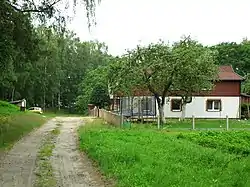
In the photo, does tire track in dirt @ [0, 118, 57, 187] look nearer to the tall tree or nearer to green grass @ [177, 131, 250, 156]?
green grass @ [177, 131, 250, 156]

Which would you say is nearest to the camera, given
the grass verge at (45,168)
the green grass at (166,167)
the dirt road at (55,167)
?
the green grass at (166,167)

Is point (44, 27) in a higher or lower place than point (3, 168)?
higher

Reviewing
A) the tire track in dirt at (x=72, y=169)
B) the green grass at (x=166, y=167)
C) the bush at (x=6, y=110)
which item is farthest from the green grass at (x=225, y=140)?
the bush at (x=6, y=110)

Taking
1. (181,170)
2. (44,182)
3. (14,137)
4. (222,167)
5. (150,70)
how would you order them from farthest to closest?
(150,70) → (14,137) → (222,167) → (181,170) → (44,182)

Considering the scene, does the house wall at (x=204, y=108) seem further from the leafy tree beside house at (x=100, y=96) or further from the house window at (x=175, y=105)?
the leafy tree beside house at (x=100, y=96)

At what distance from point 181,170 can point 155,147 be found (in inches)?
234

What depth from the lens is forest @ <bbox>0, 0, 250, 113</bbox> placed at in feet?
66.7

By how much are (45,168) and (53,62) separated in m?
69.0

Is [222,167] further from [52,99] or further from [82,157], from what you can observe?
[52,99]

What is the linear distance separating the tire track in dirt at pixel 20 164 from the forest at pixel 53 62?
4570 millimetres

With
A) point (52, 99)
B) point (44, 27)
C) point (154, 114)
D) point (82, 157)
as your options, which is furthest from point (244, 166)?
point (52, 99)

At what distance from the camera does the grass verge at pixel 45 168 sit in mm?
11289

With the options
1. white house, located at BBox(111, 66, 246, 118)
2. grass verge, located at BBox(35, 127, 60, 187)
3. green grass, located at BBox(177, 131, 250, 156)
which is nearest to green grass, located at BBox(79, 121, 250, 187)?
grass verge, located at BBox(35, 127, 60, 187)

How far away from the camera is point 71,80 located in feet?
308
